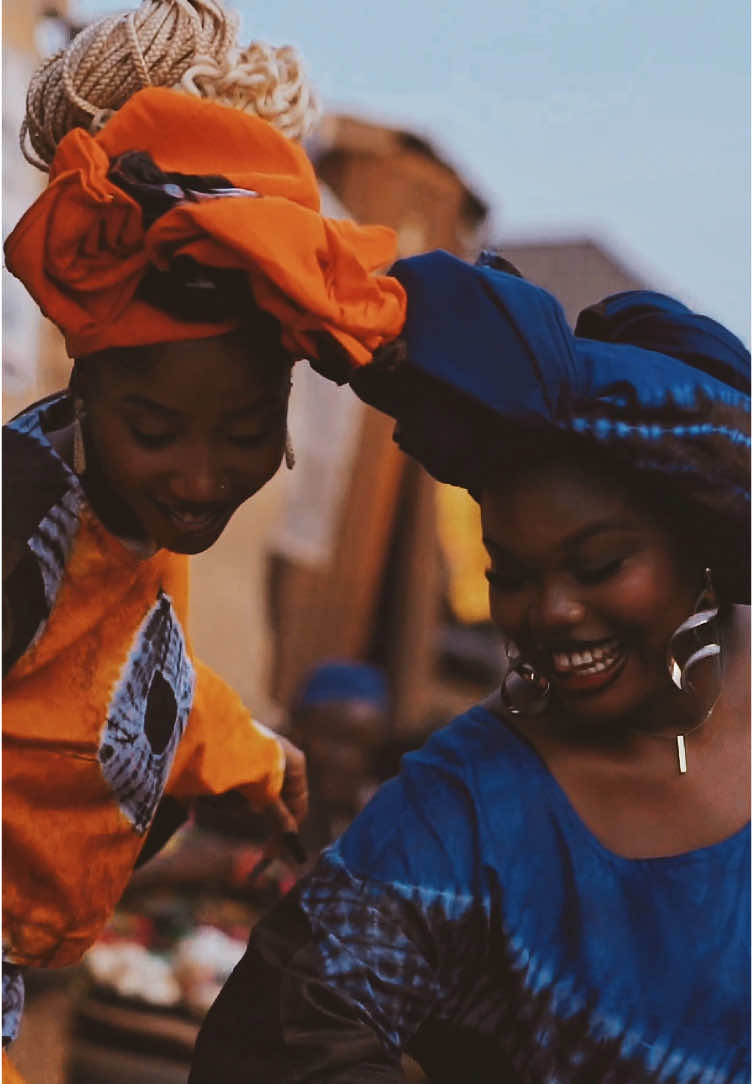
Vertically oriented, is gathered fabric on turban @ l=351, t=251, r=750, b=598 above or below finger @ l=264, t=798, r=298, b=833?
above

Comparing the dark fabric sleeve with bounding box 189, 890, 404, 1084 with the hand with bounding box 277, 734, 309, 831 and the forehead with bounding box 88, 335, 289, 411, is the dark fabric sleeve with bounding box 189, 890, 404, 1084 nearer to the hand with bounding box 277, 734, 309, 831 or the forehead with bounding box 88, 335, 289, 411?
the hand with bounding box 277, 734, 309, 831

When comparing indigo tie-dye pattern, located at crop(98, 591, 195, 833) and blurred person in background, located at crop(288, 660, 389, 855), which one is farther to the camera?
blurred person in background, located at crop(288, 660, 389, 855)

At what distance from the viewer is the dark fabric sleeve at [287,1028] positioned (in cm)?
170

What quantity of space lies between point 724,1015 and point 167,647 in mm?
858

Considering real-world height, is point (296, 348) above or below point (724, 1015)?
above

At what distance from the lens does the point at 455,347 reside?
1722 mm

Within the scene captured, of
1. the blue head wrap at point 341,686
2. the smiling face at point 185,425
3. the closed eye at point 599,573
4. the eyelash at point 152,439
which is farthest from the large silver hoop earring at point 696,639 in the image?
the blue head wrap at point 341,686

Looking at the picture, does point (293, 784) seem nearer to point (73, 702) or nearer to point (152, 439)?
point (73, 702)

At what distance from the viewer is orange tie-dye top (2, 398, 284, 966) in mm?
1743

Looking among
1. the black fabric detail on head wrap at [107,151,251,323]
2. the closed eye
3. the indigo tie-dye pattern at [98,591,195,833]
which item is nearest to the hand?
the indigo tie-dye pattern at [98,591,195,833]

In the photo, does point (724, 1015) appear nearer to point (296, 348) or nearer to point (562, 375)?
point (562, 375)

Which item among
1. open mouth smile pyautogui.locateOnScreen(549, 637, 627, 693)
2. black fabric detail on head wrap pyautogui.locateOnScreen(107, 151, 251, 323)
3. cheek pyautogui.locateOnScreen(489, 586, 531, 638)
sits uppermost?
black fabric detail on head wrap pyautogui.locateOnScreen(107, 151, 251, 323)

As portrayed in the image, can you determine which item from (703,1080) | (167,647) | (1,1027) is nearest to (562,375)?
(167,647)

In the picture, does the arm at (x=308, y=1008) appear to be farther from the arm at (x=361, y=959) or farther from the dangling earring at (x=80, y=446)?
the dangling earring at (x=80, y=446)
